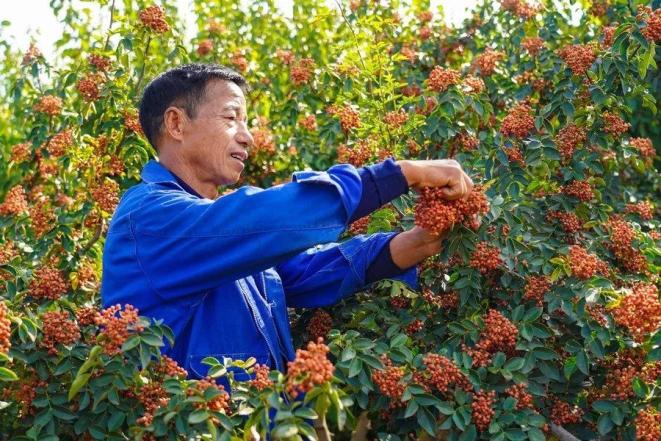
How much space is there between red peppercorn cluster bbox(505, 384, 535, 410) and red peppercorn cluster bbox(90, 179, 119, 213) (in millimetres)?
1762

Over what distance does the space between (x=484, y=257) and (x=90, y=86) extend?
6.05 feet

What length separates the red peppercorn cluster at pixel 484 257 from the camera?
3.08m

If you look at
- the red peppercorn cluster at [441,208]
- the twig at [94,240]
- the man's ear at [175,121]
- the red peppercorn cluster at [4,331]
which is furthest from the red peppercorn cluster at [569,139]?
the red peppercorn cluster at [4,331]

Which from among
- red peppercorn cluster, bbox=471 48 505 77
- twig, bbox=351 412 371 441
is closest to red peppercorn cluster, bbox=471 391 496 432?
twig, bbox=351 412 371 441

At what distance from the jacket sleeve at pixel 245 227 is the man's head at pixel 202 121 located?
461 millimetres

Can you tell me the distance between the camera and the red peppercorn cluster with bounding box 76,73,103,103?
4.07 meters

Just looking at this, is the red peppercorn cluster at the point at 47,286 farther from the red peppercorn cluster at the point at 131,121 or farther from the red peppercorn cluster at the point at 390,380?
the red peppercorn cluster at the point at 390,380

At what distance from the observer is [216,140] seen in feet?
10.8

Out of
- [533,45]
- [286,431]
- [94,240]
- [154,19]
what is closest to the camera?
[286,431]

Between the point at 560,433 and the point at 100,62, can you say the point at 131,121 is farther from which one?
the point at 560,433

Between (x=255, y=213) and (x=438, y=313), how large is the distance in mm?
895

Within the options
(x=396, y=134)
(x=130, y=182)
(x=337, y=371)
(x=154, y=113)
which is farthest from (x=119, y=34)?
(x=337, y=371)

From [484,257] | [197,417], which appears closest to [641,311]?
[484,257]

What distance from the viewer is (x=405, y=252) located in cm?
320
